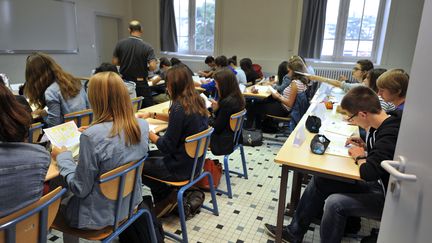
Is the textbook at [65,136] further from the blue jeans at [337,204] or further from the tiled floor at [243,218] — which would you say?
the blue jeans at [337,204]

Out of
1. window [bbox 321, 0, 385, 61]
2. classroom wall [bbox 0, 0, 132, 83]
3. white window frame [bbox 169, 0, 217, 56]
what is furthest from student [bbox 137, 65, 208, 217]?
white window frame [bbox 169, 0, 217, 56]

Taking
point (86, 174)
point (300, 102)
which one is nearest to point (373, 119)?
point (86, 174)

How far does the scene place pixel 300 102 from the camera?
347 cm

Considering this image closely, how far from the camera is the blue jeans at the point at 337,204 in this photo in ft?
5.02

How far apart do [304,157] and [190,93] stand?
2.72 feet

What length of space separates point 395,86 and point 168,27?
22.4ft

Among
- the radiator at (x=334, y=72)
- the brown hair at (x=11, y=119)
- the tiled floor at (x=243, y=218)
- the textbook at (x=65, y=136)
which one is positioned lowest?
the tiled floor at (x=243, y=218)

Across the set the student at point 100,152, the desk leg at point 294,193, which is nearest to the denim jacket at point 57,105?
the student at point 100,152

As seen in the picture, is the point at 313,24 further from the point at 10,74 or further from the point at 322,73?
the point at 10,74

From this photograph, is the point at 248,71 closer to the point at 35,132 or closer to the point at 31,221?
the point at 35,132

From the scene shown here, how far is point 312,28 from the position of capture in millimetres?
6426

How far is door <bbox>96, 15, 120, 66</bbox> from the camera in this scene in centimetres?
753

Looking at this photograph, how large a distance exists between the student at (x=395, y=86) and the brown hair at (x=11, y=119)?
2022 millimetres

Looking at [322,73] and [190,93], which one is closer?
[190,93]
